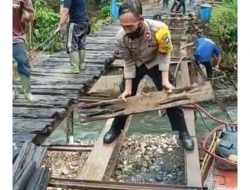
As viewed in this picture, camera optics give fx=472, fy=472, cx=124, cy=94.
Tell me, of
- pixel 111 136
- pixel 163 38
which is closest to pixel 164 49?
pixel 163 38

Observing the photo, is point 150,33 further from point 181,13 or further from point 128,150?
point 181,13

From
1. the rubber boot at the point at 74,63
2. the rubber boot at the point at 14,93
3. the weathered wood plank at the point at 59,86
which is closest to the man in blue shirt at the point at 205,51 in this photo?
the rubber boot at the point at 74,63

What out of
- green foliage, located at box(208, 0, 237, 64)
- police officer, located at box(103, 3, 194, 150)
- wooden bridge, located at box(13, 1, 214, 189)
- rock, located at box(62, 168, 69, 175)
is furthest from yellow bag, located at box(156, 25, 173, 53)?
green foliage, located at box(208, 0, 237, 64)

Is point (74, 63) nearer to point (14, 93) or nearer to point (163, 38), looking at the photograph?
point (14, 93)

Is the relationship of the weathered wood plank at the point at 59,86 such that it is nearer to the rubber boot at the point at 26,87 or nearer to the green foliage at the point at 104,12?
the rubber boot at the point at 26,87

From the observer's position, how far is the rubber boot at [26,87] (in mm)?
3861

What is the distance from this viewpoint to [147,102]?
3.27 m

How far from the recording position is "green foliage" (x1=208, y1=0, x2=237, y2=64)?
36.2ft

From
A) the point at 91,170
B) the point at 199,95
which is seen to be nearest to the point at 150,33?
the point at 199,95

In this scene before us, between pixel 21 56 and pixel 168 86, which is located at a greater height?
pixel 21 56

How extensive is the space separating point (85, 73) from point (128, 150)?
Result: 3.51ft

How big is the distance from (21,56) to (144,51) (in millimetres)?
977

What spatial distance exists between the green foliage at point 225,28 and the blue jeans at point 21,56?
7.78m

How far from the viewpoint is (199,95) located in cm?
326
